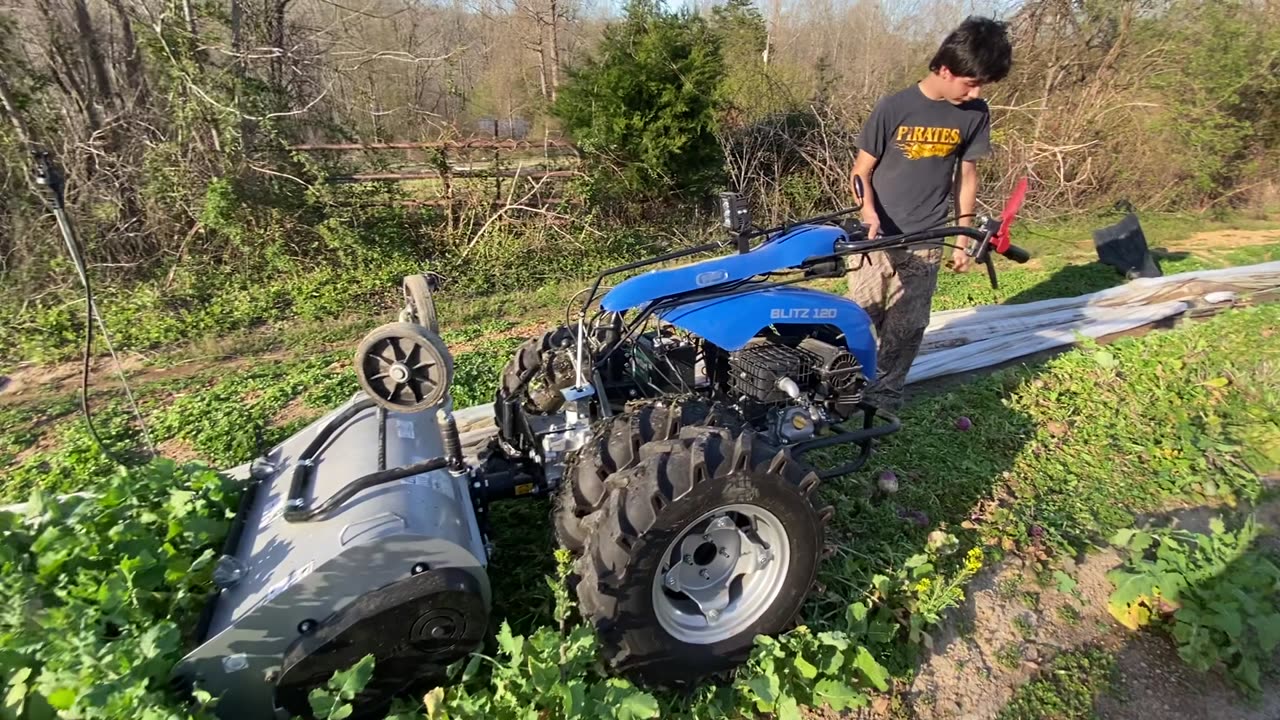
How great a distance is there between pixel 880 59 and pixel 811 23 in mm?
3129

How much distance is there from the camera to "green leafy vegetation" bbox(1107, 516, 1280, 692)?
2.71 metres

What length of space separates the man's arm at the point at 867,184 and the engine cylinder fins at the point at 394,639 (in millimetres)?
2975

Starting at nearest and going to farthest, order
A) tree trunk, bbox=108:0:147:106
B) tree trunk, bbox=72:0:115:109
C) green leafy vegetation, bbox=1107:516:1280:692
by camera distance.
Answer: green leafy vegetation, bbox=1107:516:1280:692 → tree trunk, bbox=72:0:115:109 → tree trunk, bbox=108:0:147:106

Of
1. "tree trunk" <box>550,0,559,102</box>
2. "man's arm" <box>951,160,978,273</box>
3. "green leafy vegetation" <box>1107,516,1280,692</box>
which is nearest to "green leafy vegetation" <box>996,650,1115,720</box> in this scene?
"green leafy vegetation" <box>1107,516,1280,692</box>

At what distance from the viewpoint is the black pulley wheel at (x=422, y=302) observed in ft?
9.03

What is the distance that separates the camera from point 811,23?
16.7m

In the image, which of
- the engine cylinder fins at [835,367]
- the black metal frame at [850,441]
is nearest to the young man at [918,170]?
the black metal frame at [850,441]

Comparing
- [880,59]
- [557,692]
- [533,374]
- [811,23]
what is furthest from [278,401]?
[811,23]

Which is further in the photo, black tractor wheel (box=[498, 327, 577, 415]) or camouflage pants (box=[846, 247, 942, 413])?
camouflage pants (box=[846, 247, 942, 413])

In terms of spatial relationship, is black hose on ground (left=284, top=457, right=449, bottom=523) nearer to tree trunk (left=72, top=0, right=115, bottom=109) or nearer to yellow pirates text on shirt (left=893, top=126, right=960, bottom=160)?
yellow pirates text on shirt (left=893, top=126, right=960, bottom=160)

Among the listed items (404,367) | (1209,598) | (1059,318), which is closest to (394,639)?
(404,367)

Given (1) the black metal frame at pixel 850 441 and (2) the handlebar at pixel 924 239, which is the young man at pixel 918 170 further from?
(2) the handlebar at pixel 924 239

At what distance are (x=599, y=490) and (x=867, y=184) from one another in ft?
8.93

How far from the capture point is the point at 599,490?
2377 mm
